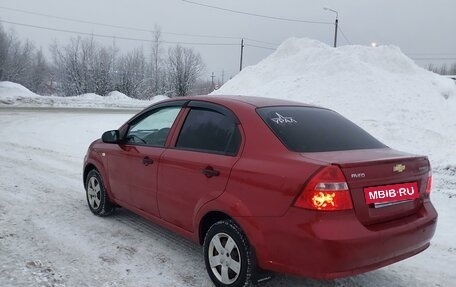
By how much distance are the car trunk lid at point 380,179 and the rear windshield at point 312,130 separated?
0.52ft

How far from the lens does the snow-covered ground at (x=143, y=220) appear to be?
157 inches

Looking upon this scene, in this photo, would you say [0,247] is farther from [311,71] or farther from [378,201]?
[311,71]

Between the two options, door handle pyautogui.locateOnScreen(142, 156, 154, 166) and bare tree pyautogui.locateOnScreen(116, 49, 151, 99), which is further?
bare tree pyautogui.locateOnScreen(116, 49, 151, 99)

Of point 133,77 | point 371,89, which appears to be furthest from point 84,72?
point 371,89

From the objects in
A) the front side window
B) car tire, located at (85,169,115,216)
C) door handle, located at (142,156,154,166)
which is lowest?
car tire, located at (85,169,115,216)

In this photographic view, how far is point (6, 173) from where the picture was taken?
8.09 meters

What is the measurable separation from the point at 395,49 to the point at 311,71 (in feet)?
16.3

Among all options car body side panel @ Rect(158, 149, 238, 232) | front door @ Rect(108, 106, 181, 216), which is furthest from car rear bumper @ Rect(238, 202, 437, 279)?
front door @ Rect(108, 106, 181, 216)

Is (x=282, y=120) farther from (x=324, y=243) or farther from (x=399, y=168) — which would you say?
(x=324, y=243)

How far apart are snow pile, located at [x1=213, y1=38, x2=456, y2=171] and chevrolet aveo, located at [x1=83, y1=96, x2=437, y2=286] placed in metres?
6.39

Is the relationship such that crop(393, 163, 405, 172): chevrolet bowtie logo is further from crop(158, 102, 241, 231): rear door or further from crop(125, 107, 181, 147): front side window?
crop(125, 107, 181, 147): front side window

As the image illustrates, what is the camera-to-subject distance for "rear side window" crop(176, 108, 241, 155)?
378cm

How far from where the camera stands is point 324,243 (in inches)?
117

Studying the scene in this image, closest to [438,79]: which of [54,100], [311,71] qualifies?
[311,71]
